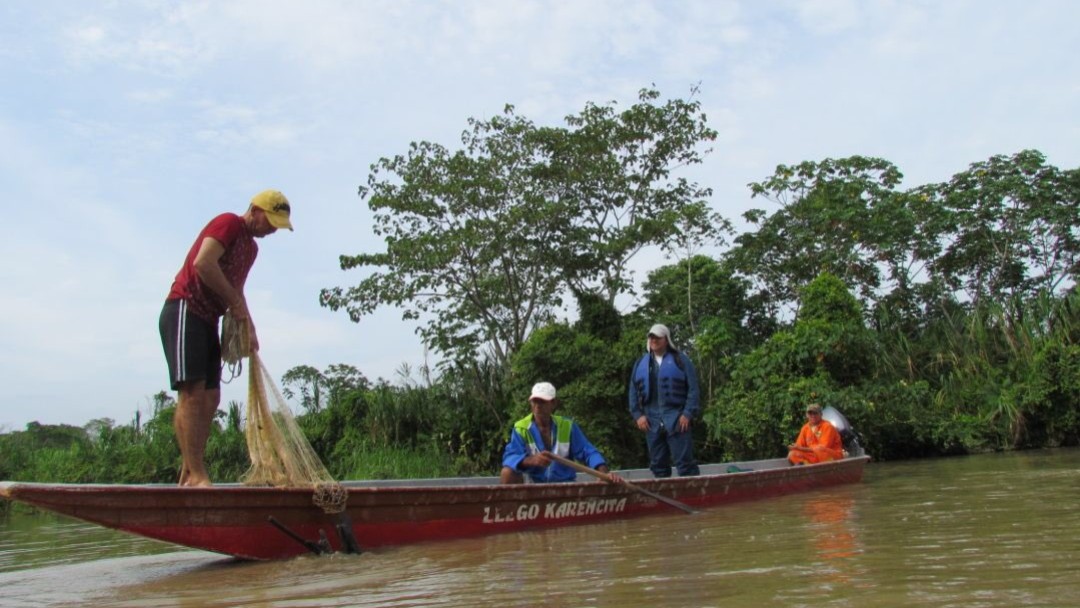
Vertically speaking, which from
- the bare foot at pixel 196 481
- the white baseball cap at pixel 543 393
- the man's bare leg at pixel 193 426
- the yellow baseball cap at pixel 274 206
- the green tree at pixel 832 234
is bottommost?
the bare foot at pixel 196 481

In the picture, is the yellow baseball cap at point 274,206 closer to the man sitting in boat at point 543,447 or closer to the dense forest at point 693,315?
the man sitting in boat at point 543,447

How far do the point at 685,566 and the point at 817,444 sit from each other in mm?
5656

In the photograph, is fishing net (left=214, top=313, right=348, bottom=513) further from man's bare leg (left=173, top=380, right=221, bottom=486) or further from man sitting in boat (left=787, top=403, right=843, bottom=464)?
man sitting in boat (left=787, top=403, right=843, bottom=464)

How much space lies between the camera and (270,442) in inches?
173

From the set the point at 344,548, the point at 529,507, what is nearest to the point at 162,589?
the point at 344,548

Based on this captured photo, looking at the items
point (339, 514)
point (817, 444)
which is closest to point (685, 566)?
point (339, 514)

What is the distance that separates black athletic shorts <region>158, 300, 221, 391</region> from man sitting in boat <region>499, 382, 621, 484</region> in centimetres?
214

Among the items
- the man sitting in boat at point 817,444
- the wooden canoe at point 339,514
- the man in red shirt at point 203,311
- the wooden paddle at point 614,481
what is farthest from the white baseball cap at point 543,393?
the man sitting in boat at point 817,444

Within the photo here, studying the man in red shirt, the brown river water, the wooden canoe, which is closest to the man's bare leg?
the man in red shirt

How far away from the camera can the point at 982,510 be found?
4.95m

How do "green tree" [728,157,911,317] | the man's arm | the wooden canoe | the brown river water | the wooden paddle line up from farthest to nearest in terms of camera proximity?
1. "green tree" [728,157,911,317]
2. the wooden paddle
3. the man's arm
4. the wooden canoe
5. the brown river water

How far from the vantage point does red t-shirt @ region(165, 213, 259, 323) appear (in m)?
4.11

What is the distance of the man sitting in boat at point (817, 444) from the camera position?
28.1ft

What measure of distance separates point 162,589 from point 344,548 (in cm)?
88
